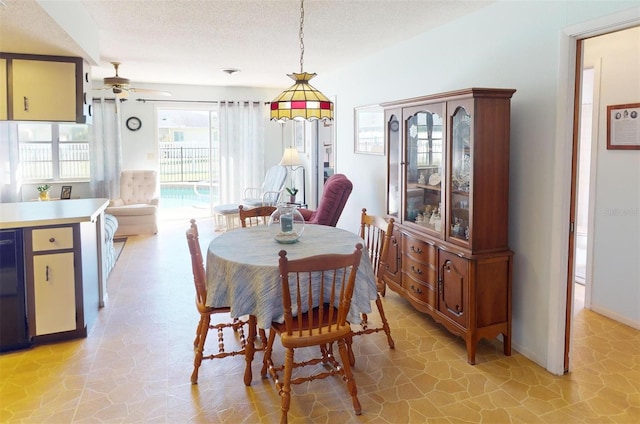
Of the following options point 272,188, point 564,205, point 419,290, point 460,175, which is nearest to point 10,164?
point 272,188

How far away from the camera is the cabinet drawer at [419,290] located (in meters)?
3.31

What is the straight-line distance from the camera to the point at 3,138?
6297mm

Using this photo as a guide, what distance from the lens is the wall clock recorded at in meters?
7.68

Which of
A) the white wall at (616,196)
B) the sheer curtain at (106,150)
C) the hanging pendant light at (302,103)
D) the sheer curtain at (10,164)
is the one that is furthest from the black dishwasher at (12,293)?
the sheer curtain at (106,150)

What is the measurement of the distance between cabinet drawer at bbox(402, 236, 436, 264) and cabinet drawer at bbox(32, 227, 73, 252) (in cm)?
246

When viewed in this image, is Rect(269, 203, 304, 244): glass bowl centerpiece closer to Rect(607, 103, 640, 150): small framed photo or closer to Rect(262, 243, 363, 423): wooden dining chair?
Rect(262, 243, 363, 423): wooden dining chair

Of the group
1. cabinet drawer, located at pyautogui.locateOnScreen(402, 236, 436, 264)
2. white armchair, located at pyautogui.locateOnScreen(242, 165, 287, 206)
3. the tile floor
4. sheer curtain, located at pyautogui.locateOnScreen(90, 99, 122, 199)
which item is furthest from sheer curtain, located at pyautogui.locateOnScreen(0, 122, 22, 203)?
cabinet drawer, located at pyautogui.locateOnScreen(402, 236, 436, 264)

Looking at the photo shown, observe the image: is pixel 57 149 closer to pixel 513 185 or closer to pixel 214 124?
pixel 214 124

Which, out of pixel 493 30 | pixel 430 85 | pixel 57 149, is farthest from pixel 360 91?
pixel 57 149

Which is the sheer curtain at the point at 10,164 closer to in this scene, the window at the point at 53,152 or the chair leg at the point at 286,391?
the window at the point at 53,152

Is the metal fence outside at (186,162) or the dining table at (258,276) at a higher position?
the metal fence outside at (186,162)

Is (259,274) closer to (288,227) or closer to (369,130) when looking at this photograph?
(288,227)

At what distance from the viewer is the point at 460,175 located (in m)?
3.06

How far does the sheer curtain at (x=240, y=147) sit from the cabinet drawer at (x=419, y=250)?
5.11 metres
